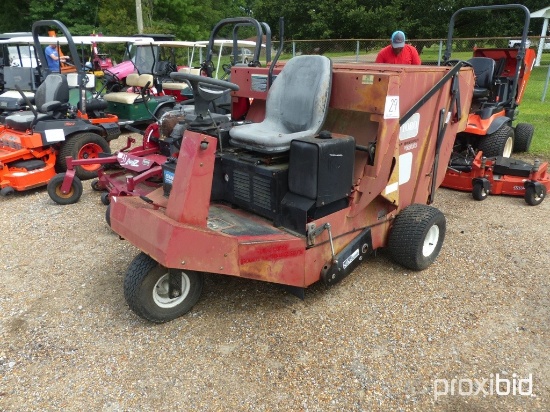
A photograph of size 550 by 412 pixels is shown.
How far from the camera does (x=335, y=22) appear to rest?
24875 mm

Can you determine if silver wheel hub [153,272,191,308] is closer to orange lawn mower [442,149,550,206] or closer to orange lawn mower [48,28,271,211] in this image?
orange lawn mower [48,28,271,211]

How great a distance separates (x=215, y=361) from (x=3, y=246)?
2.66 meters

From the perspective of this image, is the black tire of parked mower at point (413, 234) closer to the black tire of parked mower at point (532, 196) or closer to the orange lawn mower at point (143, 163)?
the orange lawn mower at point (143, 163)

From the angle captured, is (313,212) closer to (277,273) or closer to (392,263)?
(277,273)

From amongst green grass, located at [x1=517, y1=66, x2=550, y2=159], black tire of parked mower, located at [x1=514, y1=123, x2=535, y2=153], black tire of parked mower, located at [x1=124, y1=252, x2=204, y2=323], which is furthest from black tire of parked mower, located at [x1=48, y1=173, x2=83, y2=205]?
green grass, located at [x1=517, y1=66, x2=550, y2=159]

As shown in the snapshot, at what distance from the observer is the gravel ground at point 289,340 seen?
2.39m

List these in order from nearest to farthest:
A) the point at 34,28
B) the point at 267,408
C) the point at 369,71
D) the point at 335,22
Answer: the point at 267,408, the point at 369,71, the point at 34,28, the point at 335,22

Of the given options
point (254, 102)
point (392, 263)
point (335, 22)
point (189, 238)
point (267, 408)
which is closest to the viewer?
point (267, 408)

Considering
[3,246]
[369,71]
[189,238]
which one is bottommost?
[3,246]

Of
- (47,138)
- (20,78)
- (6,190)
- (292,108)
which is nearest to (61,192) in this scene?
(6,190)

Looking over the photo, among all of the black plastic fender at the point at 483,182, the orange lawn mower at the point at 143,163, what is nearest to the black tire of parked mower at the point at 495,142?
the black plastic fender at the point at 483,182

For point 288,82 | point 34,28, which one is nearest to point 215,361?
point 288,82

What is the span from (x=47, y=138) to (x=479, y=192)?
4.97 m

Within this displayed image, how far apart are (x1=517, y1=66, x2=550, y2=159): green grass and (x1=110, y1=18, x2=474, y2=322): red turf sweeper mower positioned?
4159 mm
